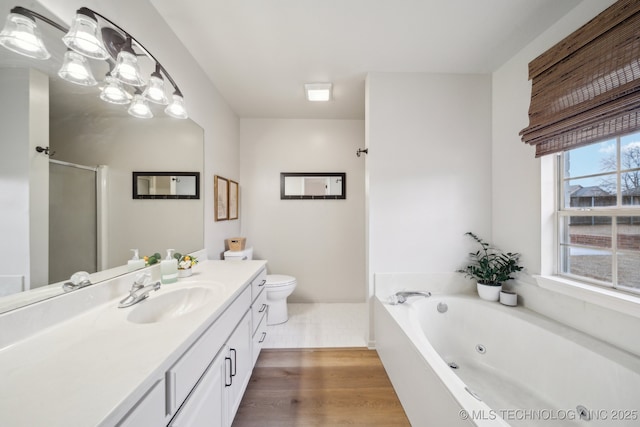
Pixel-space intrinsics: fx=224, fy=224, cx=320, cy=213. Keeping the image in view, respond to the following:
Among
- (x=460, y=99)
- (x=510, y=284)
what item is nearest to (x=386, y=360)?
(x=510, y=284)

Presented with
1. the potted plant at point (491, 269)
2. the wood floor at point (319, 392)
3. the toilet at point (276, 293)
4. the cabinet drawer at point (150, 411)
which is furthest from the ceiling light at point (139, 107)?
the potted plant at point (491, 269)

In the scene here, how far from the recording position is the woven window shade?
3.48 ft

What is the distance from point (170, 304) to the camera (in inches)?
48.2

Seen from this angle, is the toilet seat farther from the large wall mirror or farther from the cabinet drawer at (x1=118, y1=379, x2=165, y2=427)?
the cabinet drawer at (x1=118, y1=379, x2=165, y2=427)

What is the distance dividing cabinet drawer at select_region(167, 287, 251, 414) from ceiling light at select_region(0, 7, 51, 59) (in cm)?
118

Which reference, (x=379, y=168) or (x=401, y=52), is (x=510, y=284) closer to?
(x=379, y=168)

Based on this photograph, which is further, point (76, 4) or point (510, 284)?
point (510, 284)

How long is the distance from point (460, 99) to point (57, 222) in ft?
9.10

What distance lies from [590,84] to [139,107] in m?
2.46

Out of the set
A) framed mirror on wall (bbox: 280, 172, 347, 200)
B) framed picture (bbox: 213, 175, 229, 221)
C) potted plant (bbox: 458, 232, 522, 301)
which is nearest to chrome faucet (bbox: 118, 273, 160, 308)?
framed picture (bbox: 213, 175, 229, 221)

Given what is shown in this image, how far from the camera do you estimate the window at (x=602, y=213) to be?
121 centimetres

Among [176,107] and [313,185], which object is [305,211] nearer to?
[313,185]

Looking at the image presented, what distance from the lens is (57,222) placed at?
2.88ft

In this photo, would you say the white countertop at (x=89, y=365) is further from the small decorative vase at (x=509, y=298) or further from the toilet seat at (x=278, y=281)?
the small decorative vase at (x=509, y=298)
